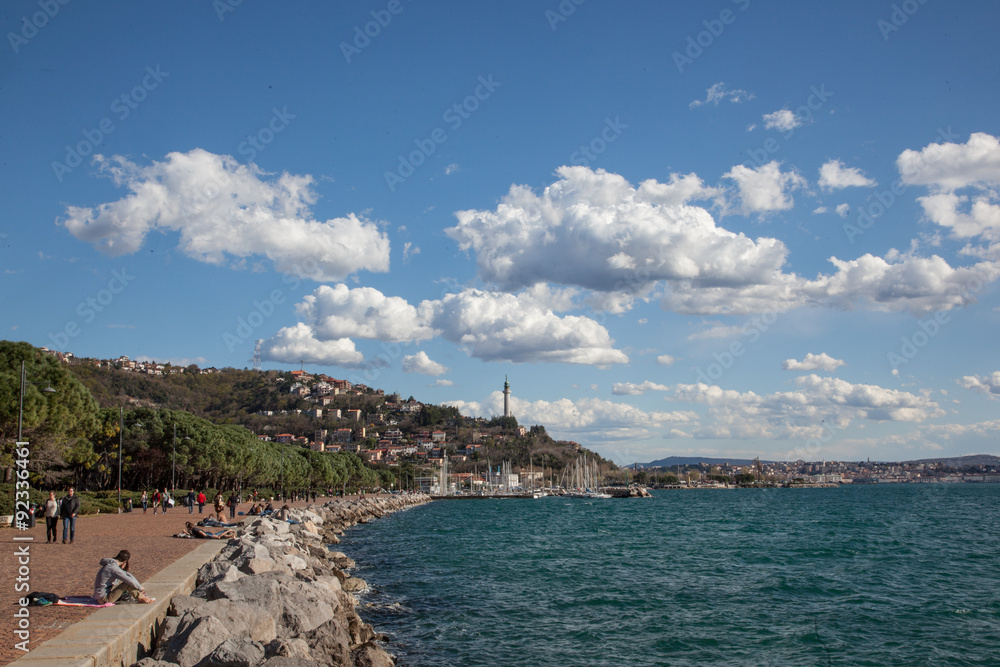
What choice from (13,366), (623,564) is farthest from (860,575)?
(13,366)

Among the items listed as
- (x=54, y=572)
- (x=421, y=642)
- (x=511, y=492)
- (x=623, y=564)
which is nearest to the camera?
(x=54, y=572)

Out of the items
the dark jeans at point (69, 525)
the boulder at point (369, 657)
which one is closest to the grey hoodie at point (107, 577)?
the boulder at point (369, 657)

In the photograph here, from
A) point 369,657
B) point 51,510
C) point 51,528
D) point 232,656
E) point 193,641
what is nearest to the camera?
point 232,656

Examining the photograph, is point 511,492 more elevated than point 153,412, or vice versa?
point 153,412

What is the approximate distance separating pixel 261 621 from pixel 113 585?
2.02 metres

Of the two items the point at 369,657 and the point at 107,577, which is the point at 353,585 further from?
the point at 107,577

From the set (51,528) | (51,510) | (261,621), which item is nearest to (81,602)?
(261,621)

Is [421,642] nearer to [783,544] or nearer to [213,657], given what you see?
[213,657]

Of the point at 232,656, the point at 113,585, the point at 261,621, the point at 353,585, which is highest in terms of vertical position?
the point at 113,585

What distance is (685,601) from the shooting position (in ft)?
59.2

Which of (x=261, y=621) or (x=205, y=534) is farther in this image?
(x=205, y=534)

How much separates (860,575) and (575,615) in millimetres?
11866

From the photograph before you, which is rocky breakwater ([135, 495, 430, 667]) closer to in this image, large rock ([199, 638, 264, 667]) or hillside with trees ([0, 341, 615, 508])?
large rock ([199, 638, 264, 667])

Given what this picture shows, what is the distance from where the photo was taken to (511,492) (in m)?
137
